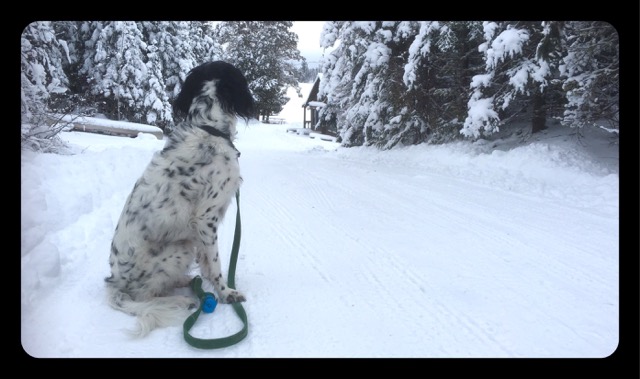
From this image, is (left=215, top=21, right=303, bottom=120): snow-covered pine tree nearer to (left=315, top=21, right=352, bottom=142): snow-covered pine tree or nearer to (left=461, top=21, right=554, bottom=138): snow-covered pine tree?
(left=315, top=21, right=352, bottom=142): snow-covered pine tree

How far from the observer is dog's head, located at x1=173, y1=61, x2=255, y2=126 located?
134 inches

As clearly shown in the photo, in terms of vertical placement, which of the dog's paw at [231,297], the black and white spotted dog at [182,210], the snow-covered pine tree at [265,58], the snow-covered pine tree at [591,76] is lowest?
the dog's paw at [231,297]

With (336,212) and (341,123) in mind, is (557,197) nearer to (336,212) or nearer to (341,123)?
(336,212)

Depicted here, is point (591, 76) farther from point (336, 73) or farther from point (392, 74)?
point (336, 73)

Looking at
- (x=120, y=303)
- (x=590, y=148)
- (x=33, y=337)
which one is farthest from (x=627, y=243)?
(x=590, y=148)

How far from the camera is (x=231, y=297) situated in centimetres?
311

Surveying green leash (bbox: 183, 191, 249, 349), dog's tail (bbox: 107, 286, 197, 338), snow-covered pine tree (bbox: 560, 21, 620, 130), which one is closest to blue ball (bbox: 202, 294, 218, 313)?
green leash (bbox: 183, 191, 249, 349)

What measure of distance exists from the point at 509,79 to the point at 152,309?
11056mm

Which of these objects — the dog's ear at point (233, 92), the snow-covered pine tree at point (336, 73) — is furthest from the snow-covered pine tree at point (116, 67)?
the dog's ear at point (233, 92)

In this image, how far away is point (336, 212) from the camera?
6.05 m

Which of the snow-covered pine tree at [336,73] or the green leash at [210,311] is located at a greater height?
the snow-covered pine tree at [336,73]

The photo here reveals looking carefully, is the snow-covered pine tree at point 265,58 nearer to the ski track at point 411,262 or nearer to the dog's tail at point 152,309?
the ski track at point 411,262

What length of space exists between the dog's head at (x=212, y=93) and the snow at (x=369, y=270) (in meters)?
0.54

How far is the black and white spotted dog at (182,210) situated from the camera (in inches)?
117
